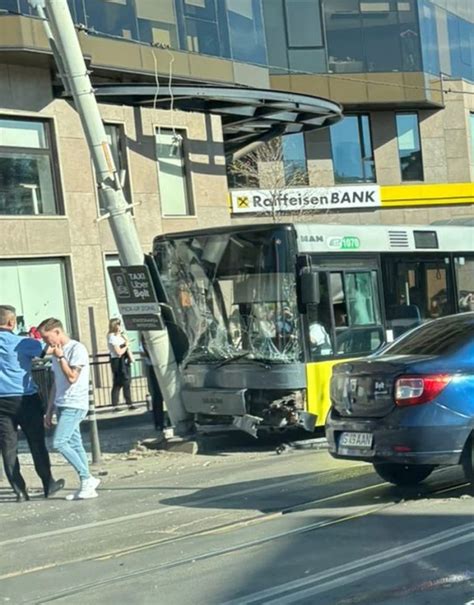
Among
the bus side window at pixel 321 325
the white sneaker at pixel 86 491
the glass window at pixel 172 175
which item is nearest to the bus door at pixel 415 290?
the bus side window at pixel 321 325

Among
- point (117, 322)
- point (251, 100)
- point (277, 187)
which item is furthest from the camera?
point (277, 187)

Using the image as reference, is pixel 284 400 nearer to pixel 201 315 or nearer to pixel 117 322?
pixel 201 315

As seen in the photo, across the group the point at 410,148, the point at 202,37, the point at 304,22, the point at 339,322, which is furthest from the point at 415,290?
the point at 410,148

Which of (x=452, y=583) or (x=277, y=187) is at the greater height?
(x=277, y=187)

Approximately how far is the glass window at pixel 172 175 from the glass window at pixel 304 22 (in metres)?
10.4

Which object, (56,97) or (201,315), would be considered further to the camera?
(56,97)

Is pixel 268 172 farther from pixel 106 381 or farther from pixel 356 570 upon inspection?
pixel 356 570

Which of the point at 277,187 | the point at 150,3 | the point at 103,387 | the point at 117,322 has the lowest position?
the point at 103,387

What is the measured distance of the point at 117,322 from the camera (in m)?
18.6

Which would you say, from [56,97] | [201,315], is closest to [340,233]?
[201,315]

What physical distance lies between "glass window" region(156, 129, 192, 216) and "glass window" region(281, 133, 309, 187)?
30.1 feet

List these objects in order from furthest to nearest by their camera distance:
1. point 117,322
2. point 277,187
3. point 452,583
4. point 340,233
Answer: point 277,187, point 117,322, point 340,233, point 452,583

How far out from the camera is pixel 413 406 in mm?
8008

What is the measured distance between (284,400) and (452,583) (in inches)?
258
